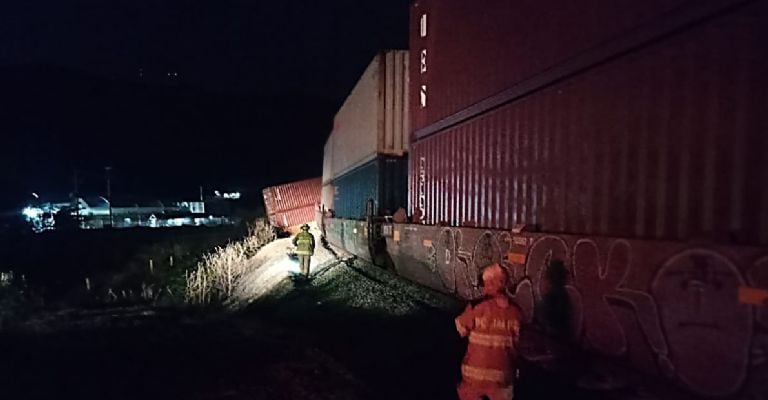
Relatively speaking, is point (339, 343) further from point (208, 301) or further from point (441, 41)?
point (208, 301)

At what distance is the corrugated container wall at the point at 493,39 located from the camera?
5.76 metres

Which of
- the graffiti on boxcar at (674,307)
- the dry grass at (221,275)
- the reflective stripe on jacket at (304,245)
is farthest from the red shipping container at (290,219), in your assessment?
the graffiti on boxcar at (674,307)

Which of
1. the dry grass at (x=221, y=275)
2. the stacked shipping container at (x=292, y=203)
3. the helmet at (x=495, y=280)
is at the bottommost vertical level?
the dry grass at (x=221, y=275)

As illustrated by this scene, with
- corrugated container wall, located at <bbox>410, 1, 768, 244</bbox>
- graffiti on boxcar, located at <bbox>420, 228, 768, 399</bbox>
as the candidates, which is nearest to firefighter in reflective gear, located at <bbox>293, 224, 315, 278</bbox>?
corrugated container wall, located at <bbox>410, 1, 768, 244</bbox>

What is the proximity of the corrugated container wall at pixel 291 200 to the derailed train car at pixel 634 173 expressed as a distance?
20802mm

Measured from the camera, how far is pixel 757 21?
164 inches

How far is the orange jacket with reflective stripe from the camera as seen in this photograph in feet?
13.6

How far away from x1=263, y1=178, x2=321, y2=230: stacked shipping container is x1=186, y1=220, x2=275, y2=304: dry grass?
1.81 m

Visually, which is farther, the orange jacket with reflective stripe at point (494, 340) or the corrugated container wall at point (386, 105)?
the corrugated container wall at point (386, 105)

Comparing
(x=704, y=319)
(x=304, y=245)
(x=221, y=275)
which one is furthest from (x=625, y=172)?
(x=221, y=275)

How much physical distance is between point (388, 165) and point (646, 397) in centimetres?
1030

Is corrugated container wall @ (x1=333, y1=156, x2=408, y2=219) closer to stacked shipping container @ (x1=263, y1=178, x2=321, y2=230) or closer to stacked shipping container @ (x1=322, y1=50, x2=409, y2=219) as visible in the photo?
stacked shipping container @ (x1=322, y1=50, x2=409, y2=219)

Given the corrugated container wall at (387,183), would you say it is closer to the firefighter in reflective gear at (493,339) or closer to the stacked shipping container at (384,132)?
the stacked shipping container at (384,132)

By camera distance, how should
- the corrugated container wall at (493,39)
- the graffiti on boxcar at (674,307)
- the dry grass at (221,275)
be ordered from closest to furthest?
the graffiti on boxcar at (674,307)
the corrugated container wall at (493,39)
the dry grass at (221,275)
